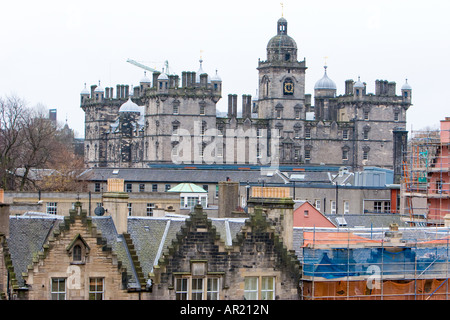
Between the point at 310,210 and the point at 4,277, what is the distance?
26.7m

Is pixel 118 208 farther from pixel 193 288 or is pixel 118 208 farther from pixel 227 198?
pixel 227 198

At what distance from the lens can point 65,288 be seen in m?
28.6

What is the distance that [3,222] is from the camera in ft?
99.1

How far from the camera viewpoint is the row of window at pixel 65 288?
2848 cm

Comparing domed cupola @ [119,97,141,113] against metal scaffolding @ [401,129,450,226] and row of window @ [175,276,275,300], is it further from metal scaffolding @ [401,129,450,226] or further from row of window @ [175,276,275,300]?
row of window @ [175,276,275,300]

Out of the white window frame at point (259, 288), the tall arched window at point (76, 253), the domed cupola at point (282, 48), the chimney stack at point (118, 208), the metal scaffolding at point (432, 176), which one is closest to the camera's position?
the tall arched window at point (76, 253)

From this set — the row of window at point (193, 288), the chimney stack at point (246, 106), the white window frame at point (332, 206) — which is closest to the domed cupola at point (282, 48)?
the chimney stack at point (246, 106)

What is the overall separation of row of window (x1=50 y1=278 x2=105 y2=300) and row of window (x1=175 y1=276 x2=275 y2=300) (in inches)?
76.3

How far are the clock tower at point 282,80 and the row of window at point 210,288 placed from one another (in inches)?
4362

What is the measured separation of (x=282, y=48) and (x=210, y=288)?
113m

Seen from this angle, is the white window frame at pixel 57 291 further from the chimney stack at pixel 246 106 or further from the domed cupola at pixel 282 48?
the chimney stack at pixel 246 106

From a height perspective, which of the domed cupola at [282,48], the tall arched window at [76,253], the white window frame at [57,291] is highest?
the domed cupola at [282,48]

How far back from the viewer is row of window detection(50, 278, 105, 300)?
28484 millimetres
